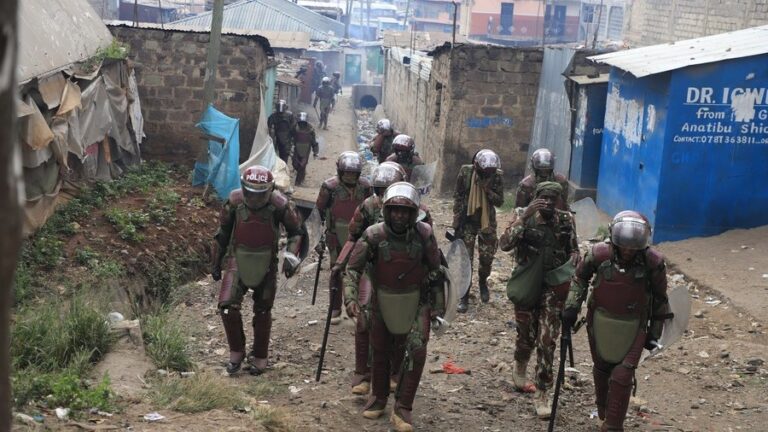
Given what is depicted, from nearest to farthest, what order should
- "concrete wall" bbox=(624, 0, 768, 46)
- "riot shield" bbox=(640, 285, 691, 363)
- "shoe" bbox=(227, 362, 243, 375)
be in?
1. "riot shield" bbox=(640, 285, 691, 363)
2. "shoe" bbox=(227, 362, 243, 375)
3. "concrete wall" bbox=(624, 0, 768, 46)

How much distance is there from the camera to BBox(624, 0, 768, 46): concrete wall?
79.5ft

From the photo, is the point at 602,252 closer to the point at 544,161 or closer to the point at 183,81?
the point at 544,161

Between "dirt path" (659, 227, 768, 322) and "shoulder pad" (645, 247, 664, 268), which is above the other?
"shoulder pad" (645, 247, 664, 268)

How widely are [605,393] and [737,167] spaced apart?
6522 mm

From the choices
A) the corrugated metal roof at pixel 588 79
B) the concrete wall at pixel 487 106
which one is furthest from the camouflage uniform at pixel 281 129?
the corrugated metal roof at pixel 588 79

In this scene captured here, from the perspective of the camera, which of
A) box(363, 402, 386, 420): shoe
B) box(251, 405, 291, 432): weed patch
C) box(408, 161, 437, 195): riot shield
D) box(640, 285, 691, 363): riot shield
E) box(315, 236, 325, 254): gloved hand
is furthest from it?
box(408, 161, 437, 195): riot shield

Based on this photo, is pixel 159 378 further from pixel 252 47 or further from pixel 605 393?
pixel 252 47

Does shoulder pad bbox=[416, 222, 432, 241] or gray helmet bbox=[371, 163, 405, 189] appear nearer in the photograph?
shoulder pad bbox=[416, 222, 432, 241]

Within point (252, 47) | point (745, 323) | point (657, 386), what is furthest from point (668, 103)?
point (252, 47)

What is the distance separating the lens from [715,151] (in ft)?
38.3

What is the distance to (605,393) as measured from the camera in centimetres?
619

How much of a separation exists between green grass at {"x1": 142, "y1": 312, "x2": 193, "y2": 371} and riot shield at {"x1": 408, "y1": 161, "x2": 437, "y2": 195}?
4230 mm

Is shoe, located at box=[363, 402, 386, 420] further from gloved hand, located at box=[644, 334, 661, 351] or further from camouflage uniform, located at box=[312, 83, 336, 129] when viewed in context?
camouflage uniform, located at box=[312, 83, 336, 129]

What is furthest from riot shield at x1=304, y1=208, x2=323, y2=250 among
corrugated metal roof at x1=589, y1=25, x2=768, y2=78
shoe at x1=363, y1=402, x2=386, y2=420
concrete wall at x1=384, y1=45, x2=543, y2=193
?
concrete wall at x1=384, y1=45, x2=543, y2=193
